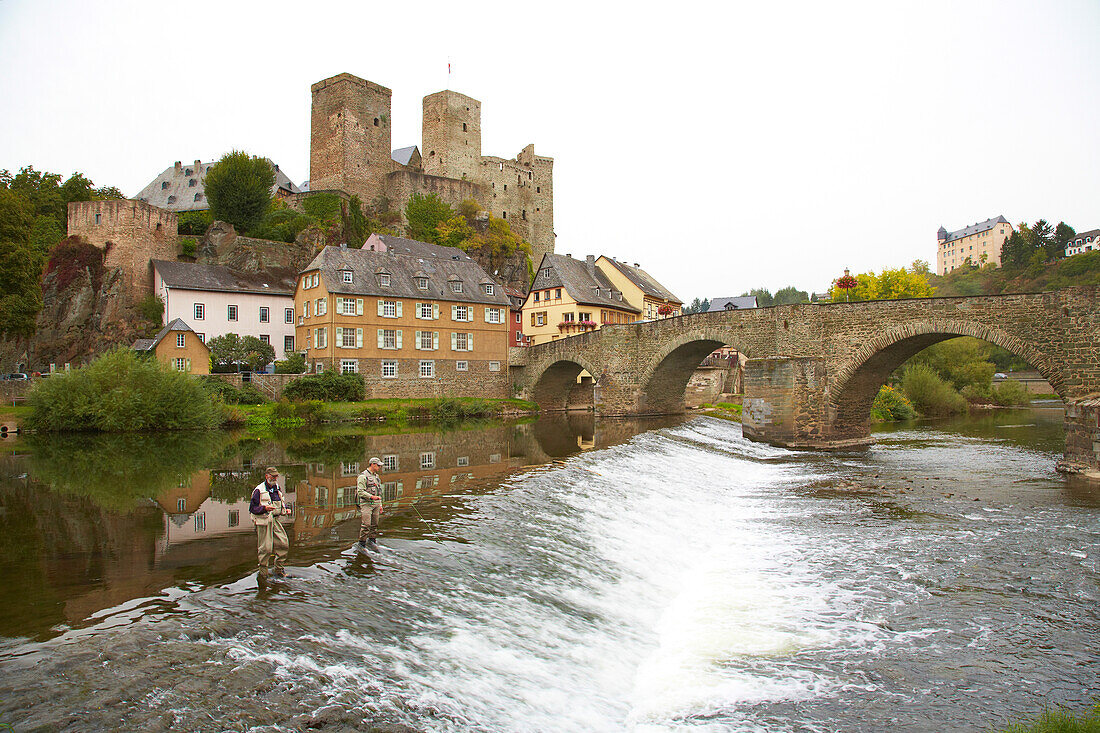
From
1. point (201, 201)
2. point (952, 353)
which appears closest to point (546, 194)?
point (201, 201)

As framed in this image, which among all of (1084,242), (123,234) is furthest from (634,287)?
(1084,242)

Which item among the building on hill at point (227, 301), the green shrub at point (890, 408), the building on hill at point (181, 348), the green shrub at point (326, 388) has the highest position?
the building on hill at point (227, 301)

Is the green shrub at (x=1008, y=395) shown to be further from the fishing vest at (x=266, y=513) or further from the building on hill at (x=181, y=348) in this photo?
the fishing vest at (x=266, y=513)

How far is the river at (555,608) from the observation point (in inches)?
202

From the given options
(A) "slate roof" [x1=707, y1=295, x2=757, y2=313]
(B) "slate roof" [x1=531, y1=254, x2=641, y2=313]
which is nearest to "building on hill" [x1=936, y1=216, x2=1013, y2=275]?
(A) "slate roof" [x1=707, y1=295, x2=757, y2=313]

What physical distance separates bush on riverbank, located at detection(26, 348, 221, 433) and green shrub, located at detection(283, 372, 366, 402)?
23.1 feet

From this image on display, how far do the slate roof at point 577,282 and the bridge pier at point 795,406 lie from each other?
2516cm

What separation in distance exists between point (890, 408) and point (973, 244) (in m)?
102

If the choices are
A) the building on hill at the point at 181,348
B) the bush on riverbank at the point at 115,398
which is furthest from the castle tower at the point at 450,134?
the bush on riverbank at the point at 115,398

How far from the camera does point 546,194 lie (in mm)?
76312

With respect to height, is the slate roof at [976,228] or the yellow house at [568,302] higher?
the slate roof at [976,228]

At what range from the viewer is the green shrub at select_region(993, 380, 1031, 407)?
47094 millimetres

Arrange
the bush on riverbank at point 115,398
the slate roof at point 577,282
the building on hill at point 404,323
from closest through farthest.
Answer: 1. the bush on riverbank at point 115,398
2. the building on hill at point 404,323
3. the slate roof at point 577,282

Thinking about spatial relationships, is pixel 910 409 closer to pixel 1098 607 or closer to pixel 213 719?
pixel 1098 607
